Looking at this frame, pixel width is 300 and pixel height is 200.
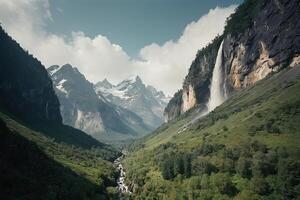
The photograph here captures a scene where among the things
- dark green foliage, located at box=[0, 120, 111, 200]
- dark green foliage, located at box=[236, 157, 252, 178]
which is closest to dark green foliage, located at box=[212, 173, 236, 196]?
dark green foliage, located at box=[236, 157, 252, 178]

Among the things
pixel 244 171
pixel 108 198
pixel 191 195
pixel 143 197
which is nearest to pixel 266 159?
pixel 244 171

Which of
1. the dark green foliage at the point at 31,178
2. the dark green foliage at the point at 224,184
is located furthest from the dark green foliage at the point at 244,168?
the dark green foliage at the point at 31,178

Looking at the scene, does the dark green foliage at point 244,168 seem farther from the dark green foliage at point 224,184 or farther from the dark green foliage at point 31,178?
the dark green foliage at point 31,178

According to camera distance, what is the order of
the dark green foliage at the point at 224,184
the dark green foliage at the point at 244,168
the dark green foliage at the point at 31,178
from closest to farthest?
the dark green foliage at the point at 31,178 < the dark green foliage at the point at 224,184 < the dark green foliage at the point at 244,168

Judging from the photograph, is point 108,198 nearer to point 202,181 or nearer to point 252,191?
point 202,181

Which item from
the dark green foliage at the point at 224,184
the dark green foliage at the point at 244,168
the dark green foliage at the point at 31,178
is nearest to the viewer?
the dark green foliage at the point at 31,178

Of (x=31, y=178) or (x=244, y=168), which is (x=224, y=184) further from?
(x=31, y=178)

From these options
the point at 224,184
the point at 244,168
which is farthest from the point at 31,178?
the point at 244,168

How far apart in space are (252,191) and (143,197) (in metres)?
59.5

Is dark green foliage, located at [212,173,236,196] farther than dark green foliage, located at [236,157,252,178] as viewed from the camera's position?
No

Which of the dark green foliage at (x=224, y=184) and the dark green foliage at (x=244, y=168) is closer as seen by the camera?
the dark green foliage at (x=224, y=184)

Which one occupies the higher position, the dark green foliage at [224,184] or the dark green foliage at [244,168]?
the dark green foliage at [244,168]

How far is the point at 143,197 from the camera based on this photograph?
617 ft

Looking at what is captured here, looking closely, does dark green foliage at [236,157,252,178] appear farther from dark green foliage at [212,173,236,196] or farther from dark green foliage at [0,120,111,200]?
dark green foliage at [0,120,111,200]
